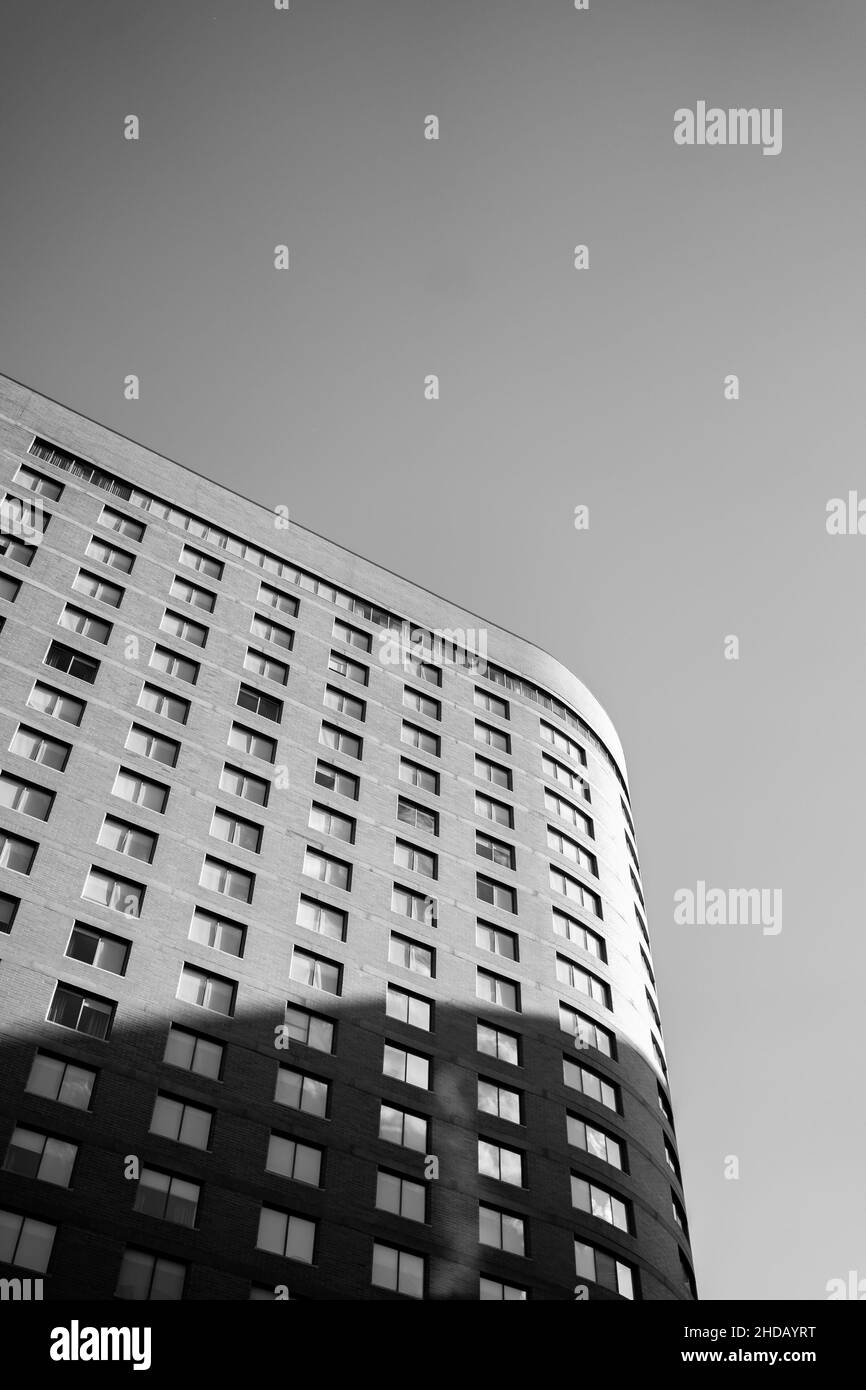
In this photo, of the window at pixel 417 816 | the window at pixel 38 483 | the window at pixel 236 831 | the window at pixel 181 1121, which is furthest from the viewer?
the window at pixel 38 483

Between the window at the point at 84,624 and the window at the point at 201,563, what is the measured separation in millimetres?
6655

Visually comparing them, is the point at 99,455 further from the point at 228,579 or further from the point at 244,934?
the point at 244,934

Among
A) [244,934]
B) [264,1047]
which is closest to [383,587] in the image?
[244,934]

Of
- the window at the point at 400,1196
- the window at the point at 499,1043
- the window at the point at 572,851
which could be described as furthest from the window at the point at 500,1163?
the window at the point at 572,851

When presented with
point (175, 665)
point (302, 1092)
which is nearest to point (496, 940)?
point (302, 1092)

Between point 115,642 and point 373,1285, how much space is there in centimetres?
2526

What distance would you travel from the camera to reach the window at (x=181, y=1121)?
3328cm

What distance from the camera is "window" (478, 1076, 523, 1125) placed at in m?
39.8

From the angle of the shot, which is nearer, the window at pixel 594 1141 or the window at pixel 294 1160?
the window at pixel 294 1160

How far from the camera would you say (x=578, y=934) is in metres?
49.2

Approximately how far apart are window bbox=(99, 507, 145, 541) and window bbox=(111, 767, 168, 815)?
13560 mm

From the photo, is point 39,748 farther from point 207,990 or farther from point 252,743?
point 207,990

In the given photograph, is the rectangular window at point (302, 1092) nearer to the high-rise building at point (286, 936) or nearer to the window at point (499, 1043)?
the high-rise building at point (286, 936)

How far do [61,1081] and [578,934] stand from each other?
77.9ft
